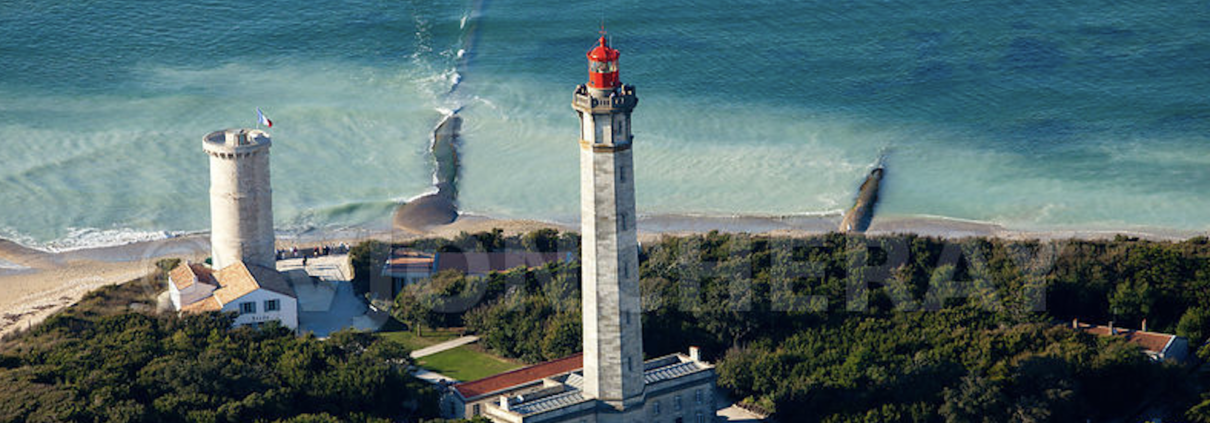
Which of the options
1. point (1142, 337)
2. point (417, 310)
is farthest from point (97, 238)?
point (1142, 337)

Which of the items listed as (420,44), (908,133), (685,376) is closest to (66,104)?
(420,44)

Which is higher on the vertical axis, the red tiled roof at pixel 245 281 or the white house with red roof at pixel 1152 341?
the red tiled roof at pixel 245 281

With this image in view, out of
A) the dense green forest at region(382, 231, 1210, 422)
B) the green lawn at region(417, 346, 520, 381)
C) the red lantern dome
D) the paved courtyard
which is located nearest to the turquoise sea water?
the paved courtyard

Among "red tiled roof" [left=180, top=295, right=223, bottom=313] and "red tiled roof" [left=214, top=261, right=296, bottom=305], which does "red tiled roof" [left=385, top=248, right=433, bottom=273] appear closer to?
"red tiled roof" [left=214, top=261, right=296, bottom=305]

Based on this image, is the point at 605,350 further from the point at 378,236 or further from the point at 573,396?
the point at 378,236

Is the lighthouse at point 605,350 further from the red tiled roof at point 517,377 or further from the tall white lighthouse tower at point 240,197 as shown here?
the tall white lighthouse tower at point 240,197

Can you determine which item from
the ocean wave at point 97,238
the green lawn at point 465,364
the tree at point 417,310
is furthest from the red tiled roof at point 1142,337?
the ocean wave at point 97,238
